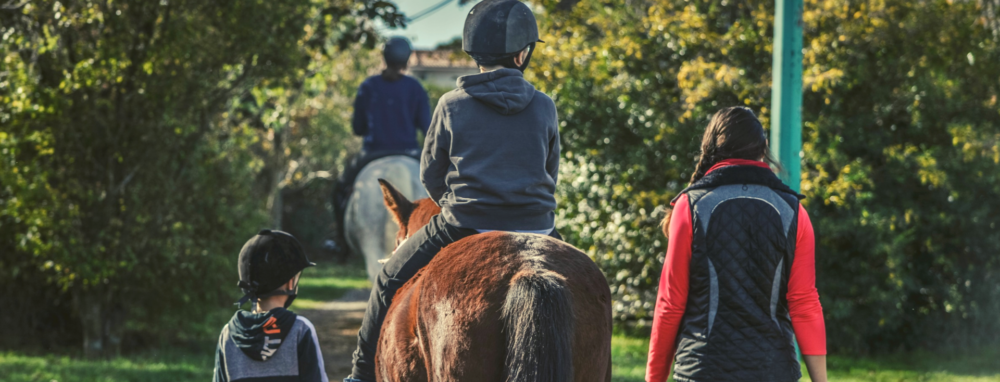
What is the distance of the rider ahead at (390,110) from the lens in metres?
7.14

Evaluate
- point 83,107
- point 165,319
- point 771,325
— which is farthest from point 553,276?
point 165,319

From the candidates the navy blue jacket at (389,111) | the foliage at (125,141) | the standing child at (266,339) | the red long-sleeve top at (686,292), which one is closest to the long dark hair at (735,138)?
the red long-sleeve top at (686,292)

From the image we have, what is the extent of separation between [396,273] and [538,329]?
947mm

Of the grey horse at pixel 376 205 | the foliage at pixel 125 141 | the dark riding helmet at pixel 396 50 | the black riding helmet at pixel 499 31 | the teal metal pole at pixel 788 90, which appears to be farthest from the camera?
the foliage at pixel 125 141

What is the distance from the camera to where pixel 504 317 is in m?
2.32

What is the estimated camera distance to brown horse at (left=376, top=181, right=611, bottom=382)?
89.1 inches

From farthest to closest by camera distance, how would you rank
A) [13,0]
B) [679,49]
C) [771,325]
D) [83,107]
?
1. [679,49]
2. [83,107]
3. [13,0]
4. [771,325]

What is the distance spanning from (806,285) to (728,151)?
563 millimetres

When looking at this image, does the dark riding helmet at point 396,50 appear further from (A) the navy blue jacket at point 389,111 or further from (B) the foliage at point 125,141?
(B) the foliage at point 125,141

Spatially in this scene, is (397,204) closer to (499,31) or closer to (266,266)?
(266,266)

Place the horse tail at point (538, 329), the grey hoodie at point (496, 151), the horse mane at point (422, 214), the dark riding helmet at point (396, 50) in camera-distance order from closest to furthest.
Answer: the horse tail at point (538, 329) → the grey hoodie at point (496, 151) → the horse mane at point (422, 214) → the dark riding helmet at point (396, 50)

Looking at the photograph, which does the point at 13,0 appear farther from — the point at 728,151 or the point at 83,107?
the point at 728,151

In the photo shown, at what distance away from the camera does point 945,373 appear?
7.45 m

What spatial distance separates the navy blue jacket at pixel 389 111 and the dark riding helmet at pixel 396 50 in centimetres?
18
